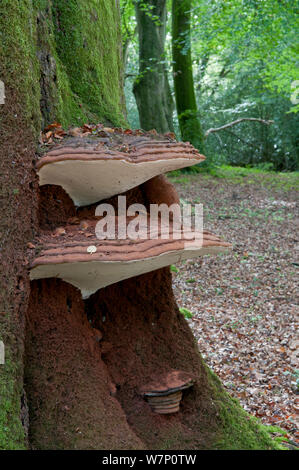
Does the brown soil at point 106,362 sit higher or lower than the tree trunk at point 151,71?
lower

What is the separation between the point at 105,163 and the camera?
5.77ft

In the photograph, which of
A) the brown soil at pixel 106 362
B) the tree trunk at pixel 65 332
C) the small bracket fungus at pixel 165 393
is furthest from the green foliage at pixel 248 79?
the small bracket fungus at pixel 165 393

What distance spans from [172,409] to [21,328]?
0.84 m

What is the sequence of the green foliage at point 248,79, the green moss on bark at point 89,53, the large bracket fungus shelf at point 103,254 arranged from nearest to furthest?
1. the large bracket fungus shelf at point 103,254
2. the green moss on bark at point 89,53
3. the green foliage at point 248,79

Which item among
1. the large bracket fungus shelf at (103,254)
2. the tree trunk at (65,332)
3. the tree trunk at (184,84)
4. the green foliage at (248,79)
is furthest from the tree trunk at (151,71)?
the large bracket fungus shelf at (103,254)

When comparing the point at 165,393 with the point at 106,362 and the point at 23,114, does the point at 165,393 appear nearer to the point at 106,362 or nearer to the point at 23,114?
the point at 106,362

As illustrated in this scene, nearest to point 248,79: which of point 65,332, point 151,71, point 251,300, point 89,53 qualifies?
point 151,71

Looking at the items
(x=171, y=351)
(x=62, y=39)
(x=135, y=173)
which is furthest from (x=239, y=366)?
(x=62, y=39)

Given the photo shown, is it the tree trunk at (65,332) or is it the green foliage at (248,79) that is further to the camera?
the green foliage at (248,79)

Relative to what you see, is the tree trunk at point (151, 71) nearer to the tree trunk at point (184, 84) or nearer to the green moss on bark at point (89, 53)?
the tree trunk at point (184, 84)

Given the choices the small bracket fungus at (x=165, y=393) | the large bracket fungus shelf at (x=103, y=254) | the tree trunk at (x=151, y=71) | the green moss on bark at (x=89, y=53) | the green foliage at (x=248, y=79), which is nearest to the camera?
the large bracket fungus shelf at (x=103, y=254)

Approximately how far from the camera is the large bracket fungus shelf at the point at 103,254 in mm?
1633

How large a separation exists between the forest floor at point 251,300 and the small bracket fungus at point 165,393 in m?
1.88

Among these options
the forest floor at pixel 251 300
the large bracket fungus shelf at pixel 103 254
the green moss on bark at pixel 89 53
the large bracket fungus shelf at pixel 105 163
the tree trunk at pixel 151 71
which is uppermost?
the tree trunk at pixel 151 71
